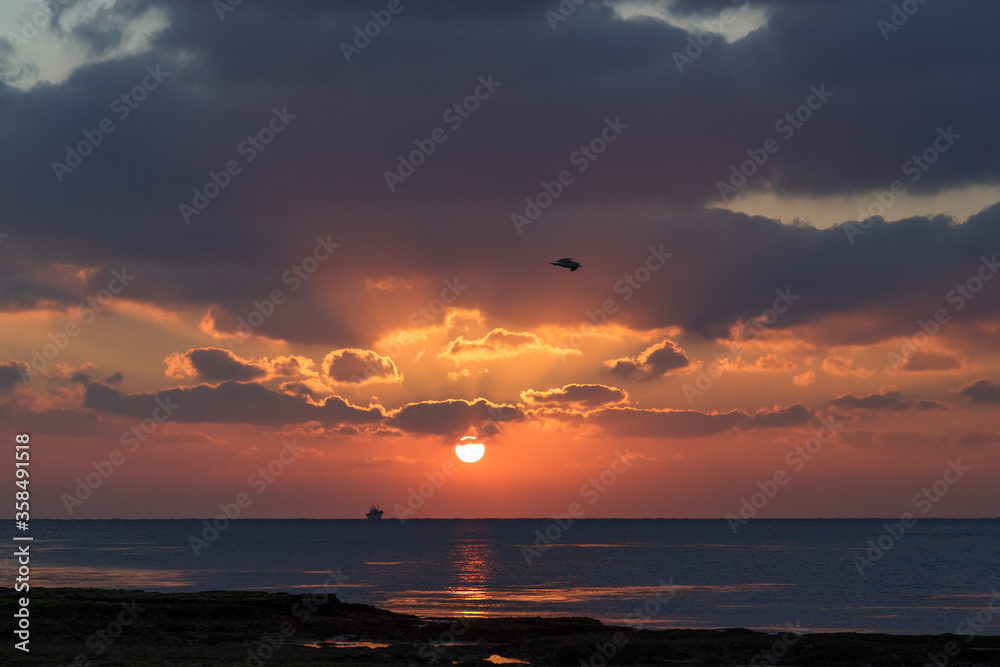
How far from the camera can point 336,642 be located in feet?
186

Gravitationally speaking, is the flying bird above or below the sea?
above

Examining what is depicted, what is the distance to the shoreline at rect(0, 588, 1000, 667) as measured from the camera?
51062mm

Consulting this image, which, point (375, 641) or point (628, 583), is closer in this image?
point (375, 641)

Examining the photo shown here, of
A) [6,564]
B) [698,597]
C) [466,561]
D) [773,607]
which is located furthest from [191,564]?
[773,607]

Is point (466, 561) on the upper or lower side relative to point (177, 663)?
upper

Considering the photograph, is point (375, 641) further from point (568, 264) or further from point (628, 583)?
point (628, 583)

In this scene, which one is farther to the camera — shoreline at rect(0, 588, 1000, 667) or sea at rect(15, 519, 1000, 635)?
sea at rect(15, 519, 1000, 635)

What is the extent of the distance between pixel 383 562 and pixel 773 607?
9328 cm

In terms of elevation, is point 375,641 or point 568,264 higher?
point 568,264

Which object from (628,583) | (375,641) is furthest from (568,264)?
(628,583)

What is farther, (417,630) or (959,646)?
(417,630)

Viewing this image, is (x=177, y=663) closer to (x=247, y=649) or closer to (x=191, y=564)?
(x=247, y=649)

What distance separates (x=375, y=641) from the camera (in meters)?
57.7

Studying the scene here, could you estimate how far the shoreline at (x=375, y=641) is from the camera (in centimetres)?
5106
